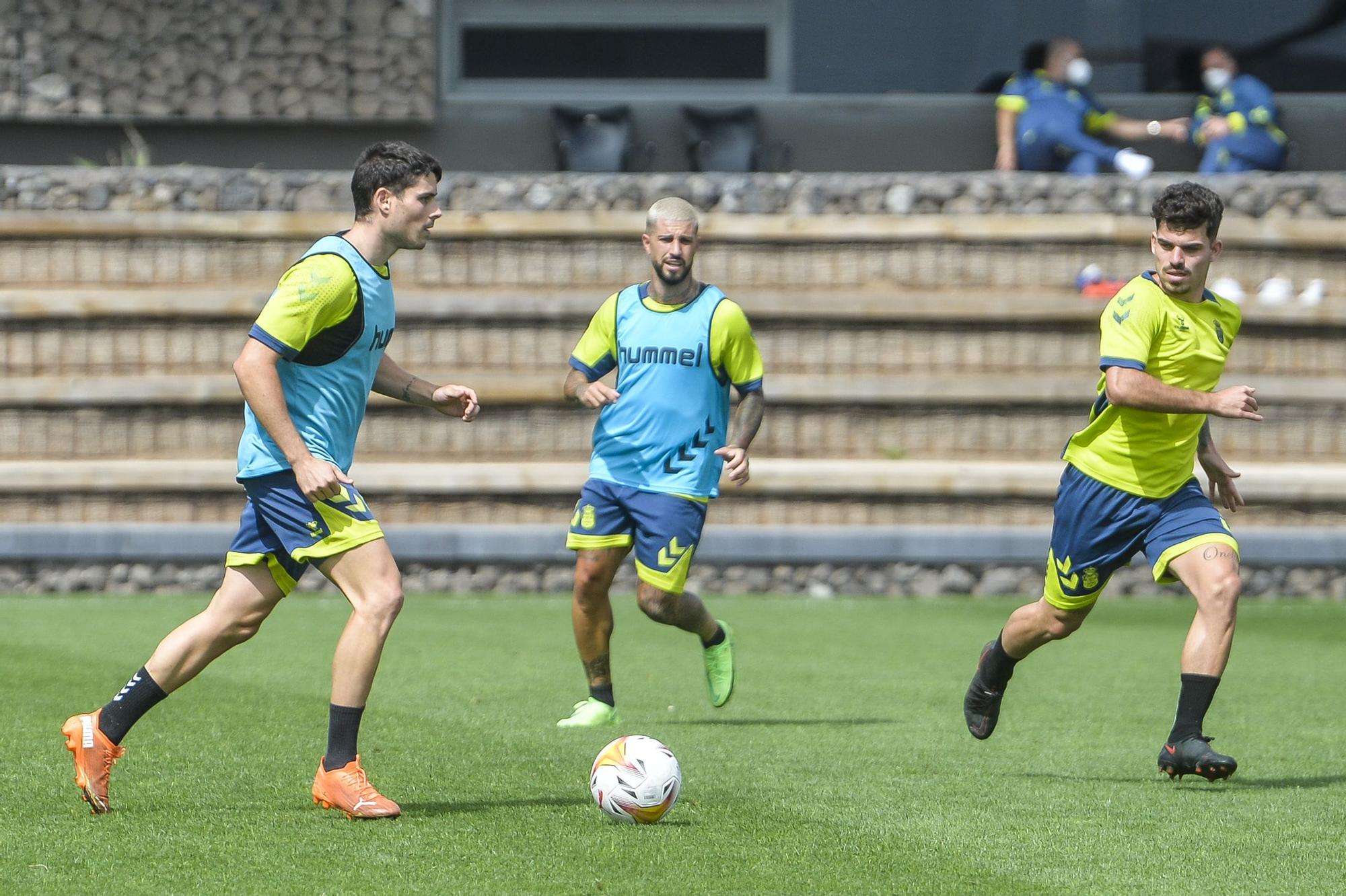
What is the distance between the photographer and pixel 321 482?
5523 mm

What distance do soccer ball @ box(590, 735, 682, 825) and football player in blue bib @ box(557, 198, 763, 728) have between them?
2.29m

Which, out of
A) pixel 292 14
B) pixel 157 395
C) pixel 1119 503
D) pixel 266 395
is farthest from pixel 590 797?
pixel 292 14

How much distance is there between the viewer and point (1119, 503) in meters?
6.80

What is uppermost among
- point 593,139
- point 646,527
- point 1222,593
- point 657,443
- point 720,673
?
point 593,139

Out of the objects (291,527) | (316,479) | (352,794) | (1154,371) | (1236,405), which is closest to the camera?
(316,479)

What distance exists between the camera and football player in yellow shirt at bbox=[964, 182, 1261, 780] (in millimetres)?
6418

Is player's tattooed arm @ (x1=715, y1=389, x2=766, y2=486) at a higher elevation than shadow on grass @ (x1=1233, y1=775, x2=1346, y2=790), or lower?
higher

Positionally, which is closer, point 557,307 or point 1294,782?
point 1294,782

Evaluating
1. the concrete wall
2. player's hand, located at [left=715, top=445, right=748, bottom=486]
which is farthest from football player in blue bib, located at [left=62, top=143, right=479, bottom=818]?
the concrete wall

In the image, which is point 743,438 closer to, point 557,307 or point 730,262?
point 557,307

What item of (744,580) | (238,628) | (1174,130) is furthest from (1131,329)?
(1174,130)

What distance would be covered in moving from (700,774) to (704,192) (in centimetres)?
1024

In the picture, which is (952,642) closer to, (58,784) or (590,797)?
(590,797)

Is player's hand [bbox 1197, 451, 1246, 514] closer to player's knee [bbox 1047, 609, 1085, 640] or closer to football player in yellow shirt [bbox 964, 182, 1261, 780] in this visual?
football player in yellow shirt [bbox 964, 182, 1261, 780]
